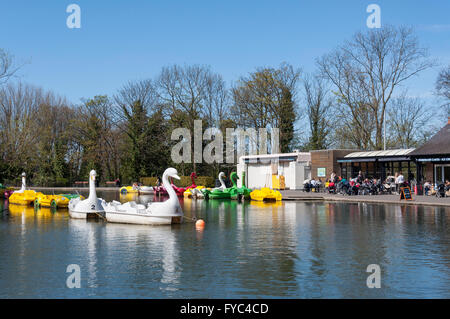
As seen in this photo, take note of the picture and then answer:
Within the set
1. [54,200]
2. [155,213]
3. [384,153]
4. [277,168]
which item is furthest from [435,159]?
[54,200]

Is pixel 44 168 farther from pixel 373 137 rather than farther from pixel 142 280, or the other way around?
pixel 142 280

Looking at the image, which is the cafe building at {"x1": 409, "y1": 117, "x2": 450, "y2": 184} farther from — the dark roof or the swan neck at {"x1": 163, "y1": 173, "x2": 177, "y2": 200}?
the swan neck at {"x1": 163, "y1": 173, "x2": 177, "y2": 200}

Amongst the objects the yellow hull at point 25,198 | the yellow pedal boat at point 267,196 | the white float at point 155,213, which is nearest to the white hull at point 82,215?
the white float at point 155,213

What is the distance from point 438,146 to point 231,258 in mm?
29170

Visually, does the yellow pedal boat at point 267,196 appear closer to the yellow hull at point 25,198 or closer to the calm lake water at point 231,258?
the calm lake water at point 231,258

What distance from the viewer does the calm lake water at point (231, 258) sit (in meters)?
10.0

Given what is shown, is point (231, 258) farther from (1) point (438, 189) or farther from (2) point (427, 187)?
(2) point (427, 187)

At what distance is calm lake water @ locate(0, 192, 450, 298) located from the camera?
10023mm

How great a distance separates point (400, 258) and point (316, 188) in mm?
32160

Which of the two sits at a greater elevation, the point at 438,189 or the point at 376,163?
the point at 376,163

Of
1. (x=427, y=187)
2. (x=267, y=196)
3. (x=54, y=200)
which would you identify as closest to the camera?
(x=54, y=200)

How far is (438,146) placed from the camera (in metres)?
37.8

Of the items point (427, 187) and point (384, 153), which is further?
point (384, 153)
